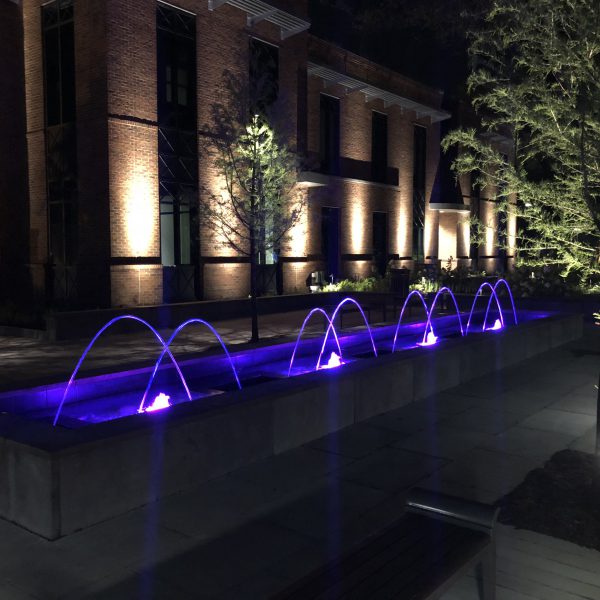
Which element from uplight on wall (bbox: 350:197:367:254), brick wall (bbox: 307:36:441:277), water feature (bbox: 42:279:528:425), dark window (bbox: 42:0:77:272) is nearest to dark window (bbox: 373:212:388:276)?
brick wall (bbox: 307:36:441:277)

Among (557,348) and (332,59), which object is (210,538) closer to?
(557,348)

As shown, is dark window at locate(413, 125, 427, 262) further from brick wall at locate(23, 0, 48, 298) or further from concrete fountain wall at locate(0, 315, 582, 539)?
concrete fountain wall at locate(0, 315, 582, 539)

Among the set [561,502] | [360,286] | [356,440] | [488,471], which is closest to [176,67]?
[360,286]

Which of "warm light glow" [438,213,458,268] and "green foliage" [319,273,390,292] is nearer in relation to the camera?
"green foliage" [319,273,390,292]

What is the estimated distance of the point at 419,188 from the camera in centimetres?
3098

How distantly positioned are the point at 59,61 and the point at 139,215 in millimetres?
5111

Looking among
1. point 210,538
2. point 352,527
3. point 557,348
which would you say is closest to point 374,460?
point 352,527

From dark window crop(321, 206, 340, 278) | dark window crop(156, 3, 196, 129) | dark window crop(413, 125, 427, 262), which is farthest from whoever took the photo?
dark window crop(413, 125, 427, 262)

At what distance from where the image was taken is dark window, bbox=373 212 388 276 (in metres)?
27.9

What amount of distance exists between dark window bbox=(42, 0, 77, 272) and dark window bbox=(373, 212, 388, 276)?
45.9ft

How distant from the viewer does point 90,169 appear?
→ 16.2 meters

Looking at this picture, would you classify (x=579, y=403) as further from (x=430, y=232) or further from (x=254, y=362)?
(x=430, y=232)

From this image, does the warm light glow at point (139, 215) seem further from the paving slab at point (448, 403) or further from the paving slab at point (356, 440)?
the paving slab at point (356, 440)

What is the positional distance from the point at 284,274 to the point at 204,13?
8513mm
